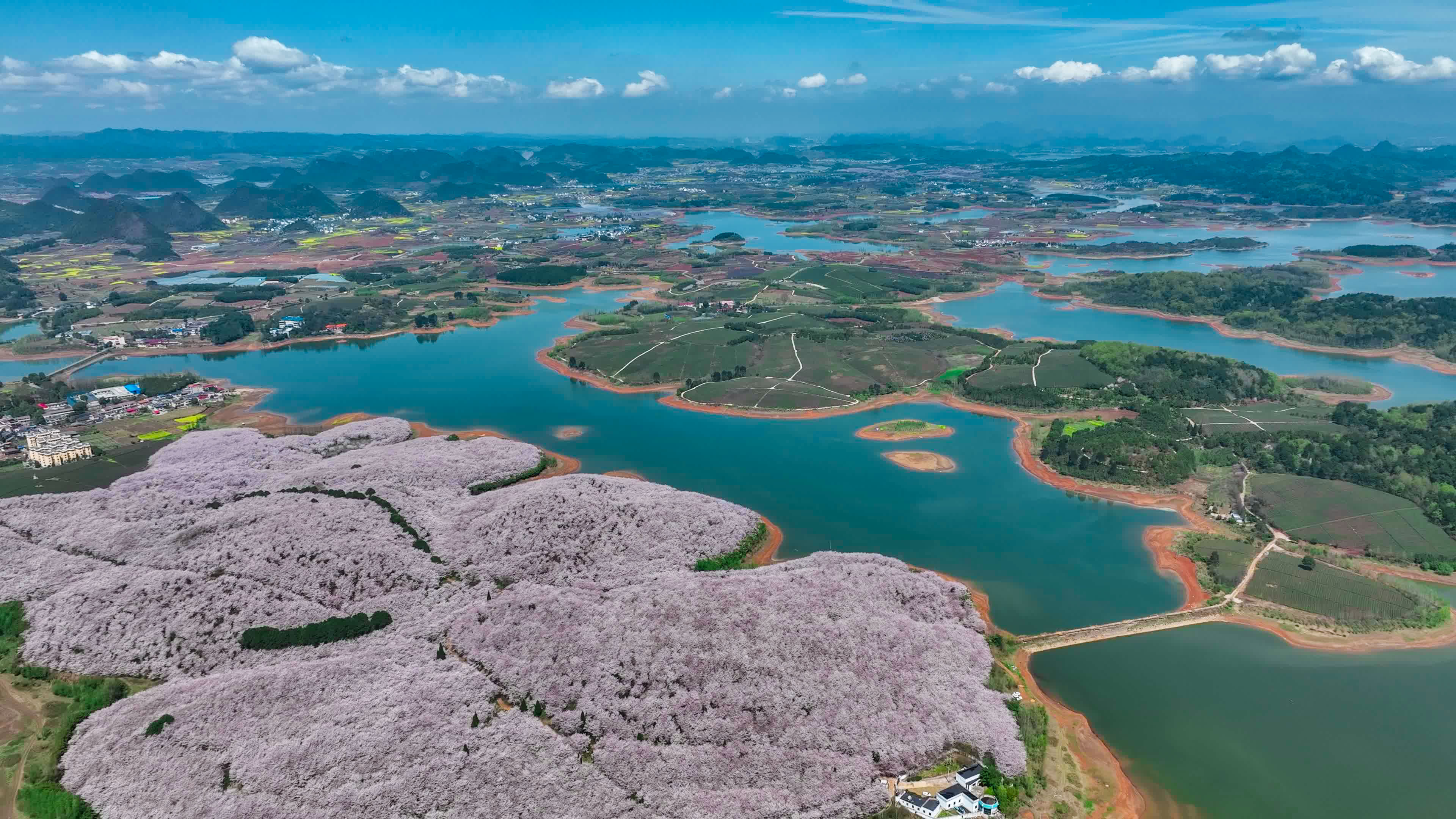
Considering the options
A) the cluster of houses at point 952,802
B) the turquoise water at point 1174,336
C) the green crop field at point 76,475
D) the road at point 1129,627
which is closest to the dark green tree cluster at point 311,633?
the cluster of houses at point 952,802

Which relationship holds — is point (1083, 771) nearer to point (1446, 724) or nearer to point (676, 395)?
point (1446, 724)

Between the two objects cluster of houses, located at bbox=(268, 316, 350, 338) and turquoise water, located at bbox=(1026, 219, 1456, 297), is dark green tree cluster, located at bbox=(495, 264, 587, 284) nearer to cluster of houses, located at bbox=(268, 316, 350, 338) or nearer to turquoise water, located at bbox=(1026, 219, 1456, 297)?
cluster of houses, located at bbox=(268, 316, 350, 338)

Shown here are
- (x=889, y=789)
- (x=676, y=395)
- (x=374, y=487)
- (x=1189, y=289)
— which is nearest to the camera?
Answer: (x=889, y=789)

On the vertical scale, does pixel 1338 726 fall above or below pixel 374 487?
below

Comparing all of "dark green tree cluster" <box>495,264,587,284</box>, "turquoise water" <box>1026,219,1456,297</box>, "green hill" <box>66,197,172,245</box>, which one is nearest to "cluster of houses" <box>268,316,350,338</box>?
"dark green tree cluster" <box>495,264,587,284</box>

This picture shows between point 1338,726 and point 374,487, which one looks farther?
point 374,487

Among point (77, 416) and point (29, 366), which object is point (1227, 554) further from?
point (29, 366)

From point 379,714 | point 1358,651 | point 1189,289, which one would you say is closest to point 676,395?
point 379,714
